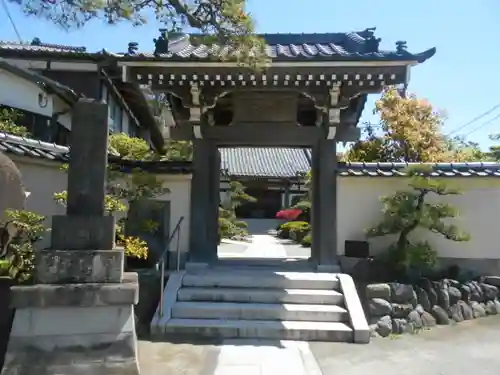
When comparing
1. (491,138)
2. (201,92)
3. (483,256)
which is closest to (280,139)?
(201,92)

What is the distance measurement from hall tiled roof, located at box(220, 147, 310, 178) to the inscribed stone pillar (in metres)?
15.9

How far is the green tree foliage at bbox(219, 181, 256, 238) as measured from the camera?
17.3 metres

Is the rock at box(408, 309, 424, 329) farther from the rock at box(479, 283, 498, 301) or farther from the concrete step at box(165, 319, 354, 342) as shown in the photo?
the rock at box(479, 283, 498, 301)

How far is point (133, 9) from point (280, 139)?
13.0ft

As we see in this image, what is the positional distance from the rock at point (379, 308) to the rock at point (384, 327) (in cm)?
13

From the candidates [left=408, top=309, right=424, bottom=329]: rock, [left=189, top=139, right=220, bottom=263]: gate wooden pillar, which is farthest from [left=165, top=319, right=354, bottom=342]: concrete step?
[left=189, top=139, right=220, bottom=263]: gate wooden pillar

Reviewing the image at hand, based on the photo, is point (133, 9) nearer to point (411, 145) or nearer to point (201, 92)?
point (201, 92)

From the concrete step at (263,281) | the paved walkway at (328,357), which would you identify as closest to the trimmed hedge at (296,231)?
the concrete step at (263,281)

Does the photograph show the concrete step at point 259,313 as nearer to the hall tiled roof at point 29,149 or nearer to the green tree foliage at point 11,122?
the hall tiled roof at point 29,149

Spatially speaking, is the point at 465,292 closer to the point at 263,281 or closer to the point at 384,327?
the point at 384,327

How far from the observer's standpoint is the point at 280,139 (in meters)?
8.55

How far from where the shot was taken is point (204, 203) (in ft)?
27.6

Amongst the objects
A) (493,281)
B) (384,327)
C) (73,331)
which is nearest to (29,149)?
(73,331)

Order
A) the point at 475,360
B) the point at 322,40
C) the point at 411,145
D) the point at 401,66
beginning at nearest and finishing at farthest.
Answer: the point at 475,360
the point at 401,66
the point at 322,40
the point at 411,145
